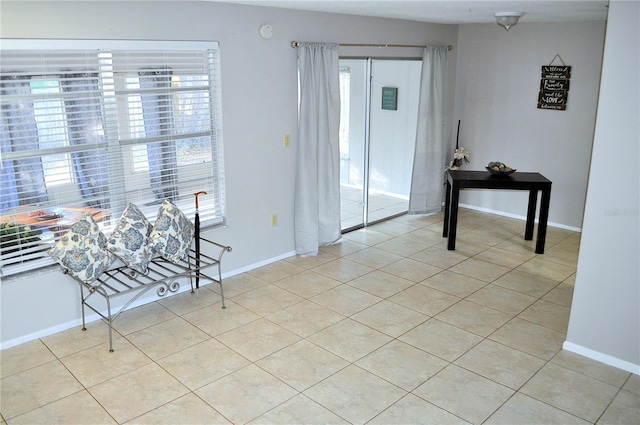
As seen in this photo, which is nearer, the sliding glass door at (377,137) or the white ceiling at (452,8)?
the white ceiling at (452,8)

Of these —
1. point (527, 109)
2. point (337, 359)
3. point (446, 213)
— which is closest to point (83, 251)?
point (337, 359)

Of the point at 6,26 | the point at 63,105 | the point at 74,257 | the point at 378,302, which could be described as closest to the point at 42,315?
the point at 74,257

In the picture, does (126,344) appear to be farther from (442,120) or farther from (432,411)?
(442,120)

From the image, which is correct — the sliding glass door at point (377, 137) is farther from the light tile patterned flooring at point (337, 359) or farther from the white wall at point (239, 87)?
the light tile patterned flooring at point (337, 359)

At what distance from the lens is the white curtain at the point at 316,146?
5.00 m

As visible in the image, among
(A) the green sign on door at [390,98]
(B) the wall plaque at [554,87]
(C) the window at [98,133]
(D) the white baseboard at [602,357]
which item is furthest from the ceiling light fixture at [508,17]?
(D) the white baseboard at [602,357]

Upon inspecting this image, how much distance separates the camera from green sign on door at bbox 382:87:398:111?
6891mm

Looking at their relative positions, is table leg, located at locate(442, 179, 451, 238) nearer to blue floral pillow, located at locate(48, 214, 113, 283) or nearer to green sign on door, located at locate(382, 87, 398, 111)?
green sign on door, located at locate(382, 87, 398, 111)

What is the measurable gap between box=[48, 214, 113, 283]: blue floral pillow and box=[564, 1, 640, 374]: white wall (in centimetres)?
310

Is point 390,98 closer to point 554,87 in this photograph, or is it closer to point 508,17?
point 554,87

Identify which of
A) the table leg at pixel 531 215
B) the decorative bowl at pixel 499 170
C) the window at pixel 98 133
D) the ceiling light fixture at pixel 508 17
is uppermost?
the ceiling light fixture at pixel 508 17

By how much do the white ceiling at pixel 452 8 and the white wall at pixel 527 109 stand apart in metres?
0.51

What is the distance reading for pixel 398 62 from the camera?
21.9ft

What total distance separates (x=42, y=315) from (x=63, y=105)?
141cm
